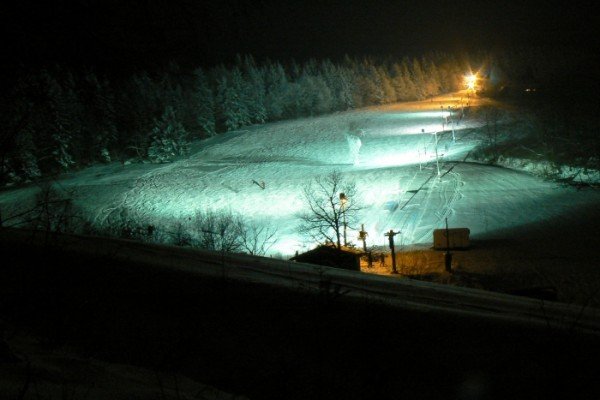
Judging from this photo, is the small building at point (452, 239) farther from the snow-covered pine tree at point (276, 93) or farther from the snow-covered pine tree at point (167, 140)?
the snow-covered pine tree at point (276, 93)

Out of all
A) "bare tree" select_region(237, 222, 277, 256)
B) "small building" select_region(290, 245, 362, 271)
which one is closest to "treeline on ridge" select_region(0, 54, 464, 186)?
"bare tree" select_region(237, 222, 277, 256)

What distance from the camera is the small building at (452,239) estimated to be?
37250 millimetres

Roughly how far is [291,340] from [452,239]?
35.3 m

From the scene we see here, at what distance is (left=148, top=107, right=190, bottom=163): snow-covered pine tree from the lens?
7281 centimetres

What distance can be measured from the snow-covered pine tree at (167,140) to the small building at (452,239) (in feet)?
156

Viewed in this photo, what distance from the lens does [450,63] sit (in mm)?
139500

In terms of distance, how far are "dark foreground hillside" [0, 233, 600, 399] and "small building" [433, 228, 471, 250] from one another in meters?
34.2

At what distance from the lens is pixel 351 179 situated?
56688 mm

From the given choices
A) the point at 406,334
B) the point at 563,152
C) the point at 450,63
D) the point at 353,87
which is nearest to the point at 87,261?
the point at 406,334

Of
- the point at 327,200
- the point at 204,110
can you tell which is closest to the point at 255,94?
the point at 204,110

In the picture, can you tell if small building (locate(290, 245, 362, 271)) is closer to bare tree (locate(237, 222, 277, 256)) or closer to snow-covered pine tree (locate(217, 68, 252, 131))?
bare tree (locate(237, 222, 277, 256))

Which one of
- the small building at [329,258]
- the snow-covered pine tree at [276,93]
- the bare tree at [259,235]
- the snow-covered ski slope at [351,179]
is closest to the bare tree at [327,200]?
the snow-covered ski slope at [351,179]

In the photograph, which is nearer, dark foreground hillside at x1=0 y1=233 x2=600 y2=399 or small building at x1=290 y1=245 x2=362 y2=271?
dark foreground hillside at x1=0 y1=233 x2=600 y2=399

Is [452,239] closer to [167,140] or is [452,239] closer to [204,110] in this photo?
[167,140]
